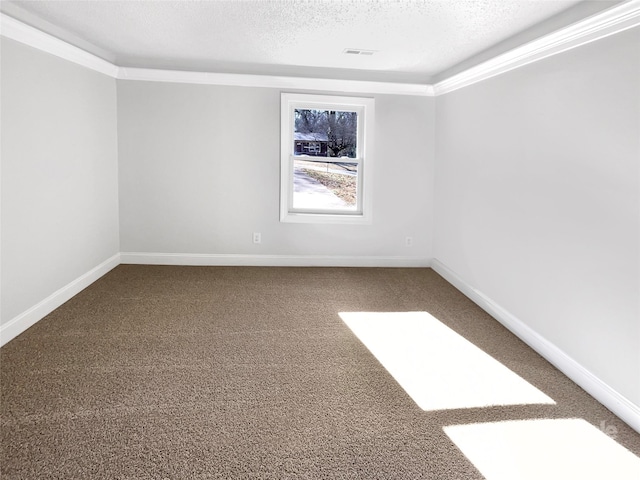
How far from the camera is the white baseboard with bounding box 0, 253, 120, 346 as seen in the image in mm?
3311

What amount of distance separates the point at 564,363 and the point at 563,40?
2.03 metres

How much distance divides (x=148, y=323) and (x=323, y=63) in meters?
3.01

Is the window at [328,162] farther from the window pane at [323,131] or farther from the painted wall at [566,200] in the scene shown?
the painted wall at [566,200]

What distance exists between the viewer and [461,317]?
160 inches

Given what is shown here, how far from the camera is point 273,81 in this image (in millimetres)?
5367

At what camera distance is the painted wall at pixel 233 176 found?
17.6 feet

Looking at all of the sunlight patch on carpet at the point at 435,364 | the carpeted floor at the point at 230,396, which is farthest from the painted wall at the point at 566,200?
the sunlight patch on carpet at the point at 435,364

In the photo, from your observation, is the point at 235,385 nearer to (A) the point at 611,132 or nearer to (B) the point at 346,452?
(B) the point at 346,452

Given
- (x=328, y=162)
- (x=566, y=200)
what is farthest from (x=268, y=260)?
(x=566, y=200)

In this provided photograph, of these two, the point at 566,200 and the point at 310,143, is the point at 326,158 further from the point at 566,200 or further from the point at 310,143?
the point at 566,200

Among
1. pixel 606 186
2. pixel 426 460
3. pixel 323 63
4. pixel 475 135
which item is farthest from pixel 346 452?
pixel 323 63

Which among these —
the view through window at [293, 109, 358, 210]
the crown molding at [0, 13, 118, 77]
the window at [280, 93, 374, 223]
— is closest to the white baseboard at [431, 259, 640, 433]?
the window at [280, 93, 374, 223]

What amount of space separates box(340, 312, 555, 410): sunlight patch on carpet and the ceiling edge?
2048 mm

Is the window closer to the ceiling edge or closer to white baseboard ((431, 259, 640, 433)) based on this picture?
the ceiling edge
